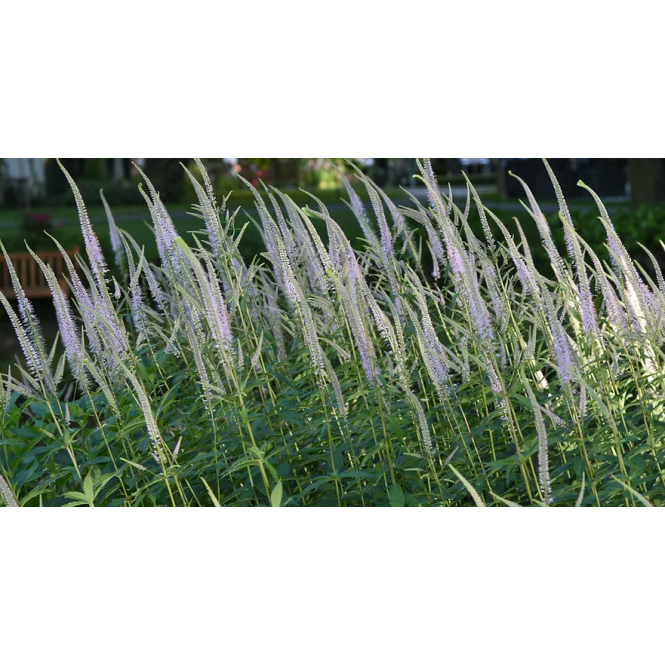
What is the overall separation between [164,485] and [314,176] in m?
2.25

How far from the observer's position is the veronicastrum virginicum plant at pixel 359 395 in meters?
3.04

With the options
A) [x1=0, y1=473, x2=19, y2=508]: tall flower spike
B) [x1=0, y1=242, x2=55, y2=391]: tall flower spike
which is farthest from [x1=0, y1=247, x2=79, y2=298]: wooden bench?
[x1=0, y1=473, x2=19, y2=508]: tall flower spike

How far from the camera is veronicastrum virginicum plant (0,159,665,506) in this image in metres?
3.04

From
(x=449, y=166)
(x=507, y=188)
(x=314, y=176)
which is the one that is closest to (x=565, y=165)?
(x=507, y=188)

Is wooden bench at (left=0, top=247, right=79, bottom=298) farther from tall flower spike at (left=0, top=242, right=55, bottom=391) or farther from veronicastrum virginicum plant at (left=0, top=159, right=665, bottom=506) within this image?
tall flower spike at (left=0, top=242, right=55, bottom=391)

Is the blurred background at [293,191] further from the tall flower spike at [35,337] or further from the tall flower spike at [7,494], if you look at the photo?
the tall flower spike at [7,494]

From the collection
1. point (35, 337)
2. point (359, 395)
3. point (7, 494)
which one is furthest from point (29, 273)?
point (359, 395)

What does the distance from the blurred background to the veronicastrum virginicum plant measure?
103 centimetres

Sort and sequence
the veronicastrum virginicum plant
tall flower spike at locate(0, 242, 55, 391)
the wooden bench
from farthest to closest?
the wooden bench, tall flower spike at locate(0, 242, 55, 391), the veronicastrum virginicum plant

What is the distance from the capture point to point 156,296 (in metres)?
3.76

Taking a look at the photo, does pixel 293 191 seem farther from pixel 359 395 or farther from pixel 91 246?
pixel 359 395

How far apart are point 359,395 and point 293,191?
1864mm

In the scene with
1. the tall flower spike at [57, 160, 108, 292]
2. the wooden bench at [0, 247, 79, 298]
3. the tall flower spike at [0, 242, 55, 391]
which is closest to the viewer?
the tall flower spike at [0, 242, 55, 391]

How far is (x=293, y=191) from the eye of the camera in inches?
188
